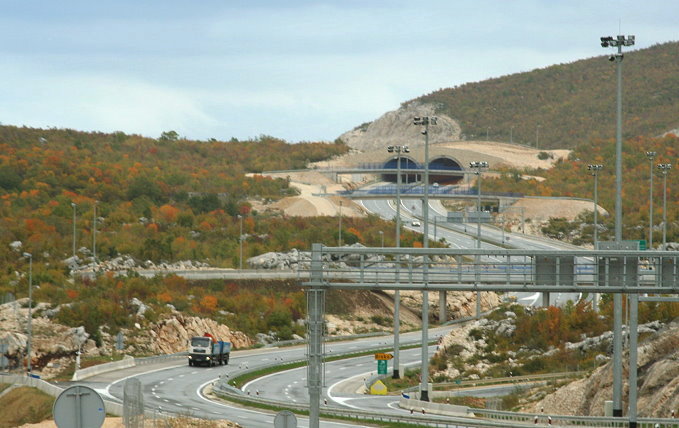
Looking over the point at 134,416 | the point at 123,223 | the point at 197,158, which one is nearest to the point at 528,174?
the point at 197,158

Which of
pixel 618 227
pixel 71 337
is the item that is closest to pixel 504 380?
pixel 618 227

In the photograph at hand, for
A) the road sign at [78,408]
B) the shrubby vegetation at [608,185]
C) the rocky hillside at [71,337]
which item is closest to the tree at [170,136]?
the shrubby vegetation at [608,185]

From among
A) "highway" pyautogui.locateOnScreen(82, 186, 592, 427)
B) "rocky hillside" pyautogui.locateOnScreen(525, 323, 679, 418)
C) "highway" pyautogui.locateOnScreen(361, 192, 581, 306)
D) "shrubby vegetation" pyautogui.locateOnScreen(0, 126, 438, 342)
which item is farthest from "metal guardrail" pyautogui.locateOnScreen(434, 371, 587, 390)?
"highway" pyautogui.locateOnScreen(361, 192, 581, 306)

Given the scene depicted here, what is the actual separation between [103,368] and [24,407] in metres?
13.4

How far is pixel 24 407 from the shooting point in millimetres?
51406

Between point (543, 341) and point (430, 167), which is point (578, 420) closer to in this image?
point (543, 341)

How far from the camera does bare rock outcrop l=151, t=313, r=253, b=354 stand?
7737cm

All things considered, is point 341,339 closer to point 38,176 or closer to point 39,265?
point 39,265

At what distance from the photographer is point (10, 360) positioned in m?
69.7

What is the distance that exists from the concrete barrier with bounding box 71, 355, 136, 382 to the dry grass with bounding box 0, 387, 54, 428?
21.3ft

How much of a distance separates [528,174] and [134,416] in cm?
14376

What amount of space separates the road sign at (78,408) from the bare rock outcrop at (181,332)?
191ft

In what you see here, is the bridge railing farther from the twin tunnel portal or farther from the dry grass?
the twin tunnel portal

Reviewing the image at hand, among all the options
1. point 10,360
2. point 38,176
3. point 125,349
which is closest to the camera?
point 10,360
